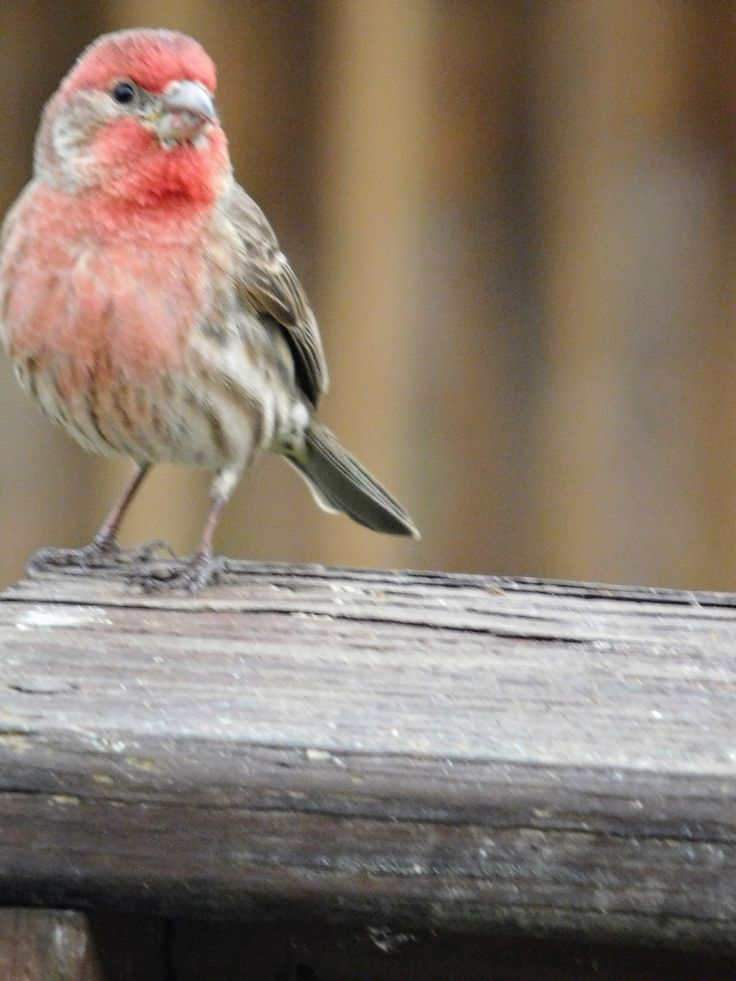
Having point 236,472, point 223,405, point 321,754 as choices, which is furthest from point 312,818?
point 236,472

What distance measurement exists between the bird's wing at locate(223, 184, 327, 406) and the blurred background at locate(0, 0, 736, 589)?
45 cm

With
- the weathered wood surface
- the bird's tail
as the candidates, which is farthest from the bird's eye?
the weathered wood surface

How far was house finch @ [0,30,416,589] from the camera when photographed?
2.50 m

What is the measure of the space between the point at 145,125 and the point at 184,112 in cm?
8

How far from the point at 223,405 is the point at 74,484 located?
1018 mm

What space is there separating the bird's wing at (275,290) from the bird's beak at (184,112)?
9.3 inches

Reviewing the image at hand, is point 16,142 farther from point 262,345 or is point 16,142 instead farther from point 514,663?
point 514,663

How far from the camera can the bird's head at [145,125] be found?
2.47m

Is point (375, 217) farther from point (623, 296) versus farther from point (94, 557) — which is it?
point (94, 557)

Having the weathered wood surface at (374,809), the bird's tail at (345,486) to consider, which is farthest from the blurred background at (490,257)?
the weathered wood surface at (374,809)

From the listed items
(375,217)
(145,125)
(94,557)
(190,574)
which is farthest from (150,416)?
(375,217)

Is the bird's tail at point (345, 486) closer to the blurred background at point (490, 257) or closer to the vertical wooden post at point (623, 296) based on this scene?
the blurred background at point (490, 257)

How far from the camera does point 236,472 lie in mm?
2877

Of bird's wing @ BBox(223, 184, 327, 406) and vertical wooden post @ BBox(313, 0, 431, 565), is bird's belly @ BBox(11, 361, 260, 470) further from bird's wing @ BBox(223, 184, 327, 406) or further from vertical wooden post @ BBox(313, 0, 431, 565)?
vertical wooden post @ BBox(313, 0, 431, 565)
